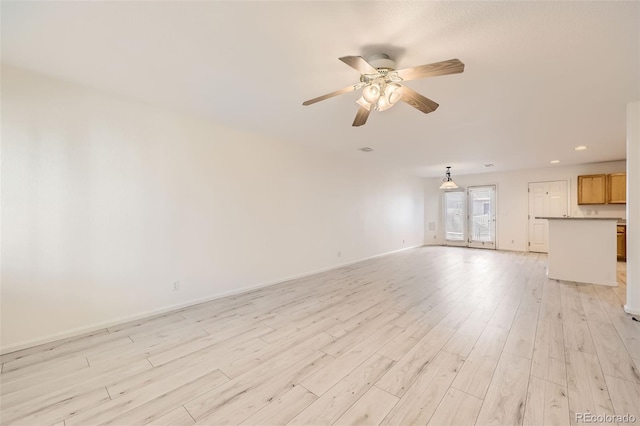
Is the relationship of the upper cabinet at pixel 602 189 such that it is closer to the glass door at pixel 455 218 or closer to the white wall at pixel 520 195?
the white wall at pixel 520 195

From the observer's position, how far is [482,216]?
8.57m

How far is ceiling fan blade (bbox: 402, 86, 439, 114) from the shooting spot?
2.13 metres

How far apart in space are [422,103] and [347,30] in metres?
0.92

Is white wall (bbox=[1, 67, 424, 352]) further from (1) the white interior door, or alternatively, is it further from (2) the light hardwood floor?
(1) the white interior door

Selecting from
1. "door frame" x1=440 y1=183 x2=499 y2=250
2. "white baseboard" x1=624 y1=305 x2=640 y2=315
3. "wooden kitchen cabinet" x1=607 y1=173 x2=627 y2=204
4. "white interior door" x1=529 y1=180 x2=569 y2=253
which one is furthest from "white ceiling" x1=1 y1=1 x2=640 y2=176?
"door frame" x1=440 y1=183 x2=499 y2=250

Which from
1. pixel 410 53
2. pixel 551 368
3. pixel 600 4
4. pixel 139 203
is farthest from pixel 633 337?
pixel 139 203

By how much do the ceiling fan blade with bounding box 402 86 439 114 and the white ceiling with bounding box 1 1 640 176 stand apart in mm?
299

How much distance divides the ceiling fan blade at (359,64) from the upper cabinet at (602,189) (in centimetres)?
798

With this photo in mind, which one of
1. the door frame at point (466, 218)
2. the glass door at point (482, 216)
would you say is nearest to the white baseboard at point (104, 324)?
the door frame at point (466, 218)

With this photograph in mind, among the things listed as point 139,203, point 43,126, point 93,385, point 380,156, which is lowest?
point 93,385

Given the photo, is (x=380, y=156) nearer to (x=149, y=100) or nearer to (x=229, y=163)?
(x=229, y=163)

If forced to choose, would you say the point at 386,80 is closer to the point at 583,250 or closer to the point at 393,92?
the point at 393,92

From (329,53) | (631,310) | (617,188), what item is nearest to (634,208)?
(631,310)

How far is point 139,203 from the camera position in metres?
3.07
